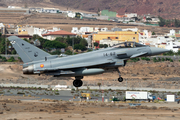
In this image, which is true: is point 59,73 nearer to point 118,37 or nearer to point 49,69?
point 49,69

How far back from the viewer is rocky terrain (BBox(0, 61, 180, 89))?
102 metres

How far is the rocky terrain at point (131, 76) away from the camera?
102 metres

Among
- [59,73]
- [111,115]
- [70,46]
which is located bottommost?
[111,115]

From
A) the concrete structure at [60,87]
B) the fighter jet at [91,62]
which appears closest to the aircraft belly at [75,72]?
the fighter jet at [91,62]

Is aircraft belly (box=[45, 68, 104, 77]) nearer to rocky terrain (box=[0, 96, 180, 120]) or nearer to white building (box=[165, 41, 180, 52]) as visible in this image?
rocky terrain (box=[0, 96, 180, 120])

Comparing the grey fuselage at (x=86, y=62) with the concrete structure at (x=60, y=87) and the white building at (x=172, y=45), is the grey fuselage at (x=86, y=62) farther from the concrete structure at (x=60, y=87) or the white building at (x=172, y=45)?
the white building at (x=172, y=45)

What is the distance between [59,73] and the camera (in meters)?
44.0

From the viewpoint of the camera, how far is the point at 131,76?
401 ft

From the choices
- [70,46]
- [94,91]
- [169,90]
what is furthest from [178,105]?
[70,46]

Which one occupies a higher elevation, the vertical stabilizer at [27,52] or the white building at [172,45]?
the white building at [172,45]

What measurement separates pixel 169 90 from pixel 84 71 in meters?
54.6

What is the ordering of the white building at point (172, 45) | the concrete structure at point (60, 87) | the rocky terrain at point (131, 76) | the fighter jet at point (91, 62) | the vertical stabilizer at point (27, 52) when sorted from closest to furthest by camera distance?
1. the fighter jet at point (91, 62)
2. the vertical stabilizer at point (27, 52)
3. the concrete structure at point (60, 87)
4. the rocky terrain at point (131, 76)
5. the white building at point (172, 45)

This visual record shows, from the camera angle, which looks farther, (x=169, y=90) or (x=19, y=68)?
(x=19, y=68)

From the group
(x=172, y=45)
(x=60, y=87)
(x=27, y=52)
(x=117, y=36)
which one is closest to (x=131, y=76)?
(x=60, y=87)
